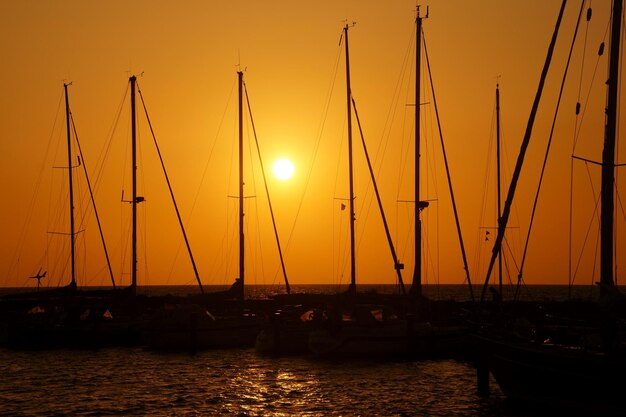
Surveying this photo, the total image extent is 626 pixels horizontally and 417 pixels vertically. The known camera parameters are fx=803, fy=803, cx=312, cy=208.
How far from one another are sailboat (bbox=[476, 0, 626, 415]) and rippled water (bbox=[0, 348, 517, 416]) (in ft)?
8.08

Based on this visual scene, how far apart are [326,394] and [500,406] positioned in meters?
7.76

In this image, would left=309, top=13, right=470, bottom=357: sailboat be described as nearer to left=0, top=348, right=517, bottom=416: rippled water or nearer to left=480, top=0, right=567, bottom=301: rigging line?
left=0, top=348, right=517, bottom=416: rippled water

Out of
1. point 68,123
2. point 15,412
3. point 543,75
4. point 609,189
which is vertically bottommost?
point 15,412

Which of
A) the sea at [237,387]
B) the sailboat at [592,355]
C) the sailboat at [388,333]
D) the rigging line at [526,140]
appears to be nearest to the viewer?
the sailboat at [592,355]

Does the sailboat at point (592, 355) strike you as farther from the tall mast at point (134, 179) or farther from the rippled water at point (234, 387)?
the tall mast at point (134, 179)

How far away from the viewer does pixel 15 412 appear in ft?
103

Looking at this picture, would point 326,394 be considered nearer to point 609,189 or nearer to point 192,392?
point 192,392

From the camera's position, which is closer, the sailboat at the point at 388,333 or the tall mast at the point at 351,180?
the sailboat at the point at 388,333

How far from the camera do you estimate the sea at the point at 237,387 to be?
104 ft

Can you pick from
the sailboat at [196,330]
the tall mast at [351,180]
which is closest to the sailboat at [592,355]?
the tall mast at [351,180]

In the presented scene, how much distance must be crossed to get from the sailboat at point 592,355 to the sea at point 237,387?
5.79 feet

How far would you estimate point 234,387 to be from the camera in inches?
1479

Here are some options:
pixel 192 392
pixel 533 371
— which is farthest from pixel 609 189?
pixel 192 392

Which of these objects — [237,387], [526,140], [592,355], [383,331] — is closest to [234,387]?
[237,387]
